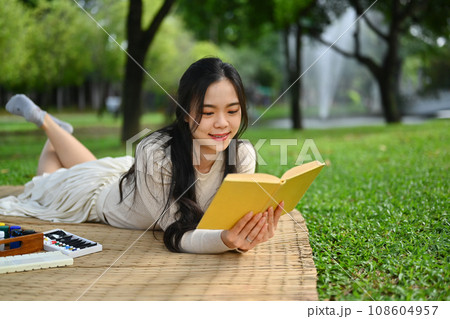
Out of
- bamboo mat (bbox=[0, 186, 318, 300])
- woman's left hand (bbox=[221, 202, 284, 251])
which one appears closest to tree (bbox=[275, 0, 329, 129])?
bamboo mat (bbox=[0, 186, 318, 300])

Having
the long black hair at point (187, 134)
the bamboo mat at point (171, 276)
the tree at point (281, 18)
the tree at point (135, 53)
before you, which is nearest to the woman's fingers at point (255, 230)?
the bamboo mat at point (171, 276)

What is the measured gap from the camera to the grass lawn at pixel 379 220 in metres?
1.88

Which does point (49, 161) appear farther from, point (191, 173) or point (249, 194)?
point (249, 194)

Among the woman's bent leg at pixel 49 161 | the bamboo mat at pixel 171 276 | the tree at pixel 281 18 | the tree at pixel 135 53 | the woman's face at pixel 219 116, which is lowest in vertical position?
the bamboo mat at pixel 171 276

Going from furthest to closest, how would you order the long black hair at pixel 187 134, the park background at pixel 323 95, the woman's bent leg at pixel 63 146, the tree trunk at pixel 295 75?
the tree trunk at pixel 295 75, the woman's bent leg at pixel 63 146, the park background at pixel 323 95, the long black hair at pixel 187 134

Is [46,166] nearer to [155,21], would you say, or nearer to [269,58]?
[155,21]

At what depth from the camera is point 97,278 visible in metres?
1.94

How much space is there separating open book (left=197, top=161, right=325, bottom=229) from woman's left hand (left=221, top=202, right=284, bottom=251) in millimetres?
24

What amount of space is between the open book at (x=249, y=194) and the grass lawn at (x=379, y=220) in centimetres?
39

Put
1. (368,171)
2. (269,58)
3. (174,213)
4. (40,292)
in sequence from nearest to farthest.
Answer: (40,292)
(174,213)
(368,171)
(269,58)

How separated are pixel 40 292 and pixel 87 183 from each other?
1186mm

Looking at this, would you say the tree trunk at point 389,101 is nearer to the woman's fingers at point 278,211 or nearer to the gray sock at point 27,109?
the gray sock at point 27,109
